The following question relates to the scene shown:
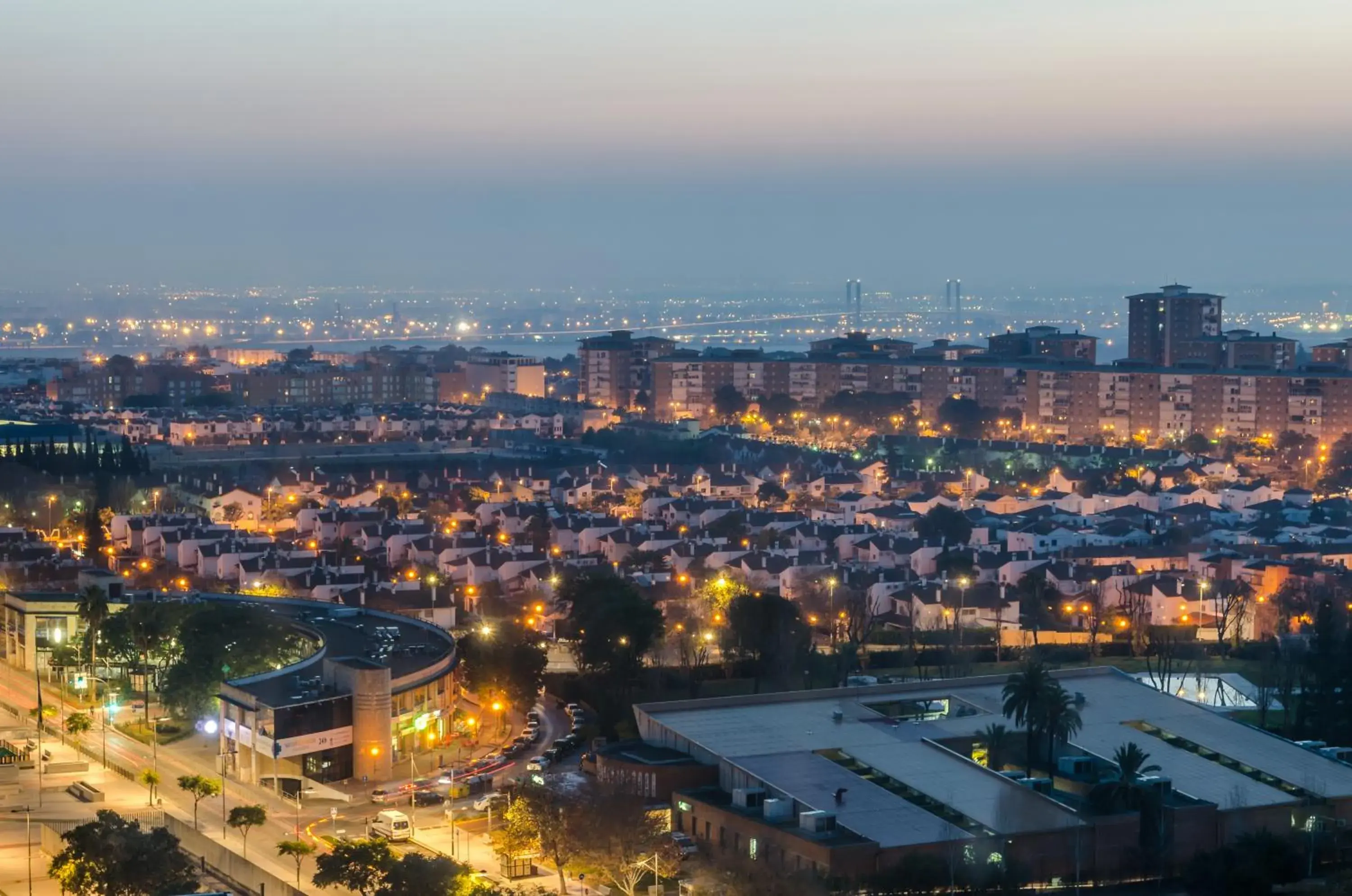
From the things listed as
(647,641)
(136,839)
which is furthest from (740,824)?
(647,641)

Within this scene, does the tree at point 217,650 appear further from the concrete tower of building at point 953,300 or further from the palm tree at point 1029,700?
the concrete tower of building at point 953,300

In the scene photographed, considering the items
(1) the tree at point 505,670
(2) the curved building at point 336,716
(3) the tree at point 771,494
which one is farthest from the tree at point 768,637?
(3) the tree at point 771,494

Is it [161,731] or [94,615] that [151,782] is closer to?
[161,731]

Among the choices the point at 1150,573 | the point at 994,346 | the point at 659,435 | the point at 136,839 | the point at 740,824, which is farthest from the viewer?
the point at 994,346

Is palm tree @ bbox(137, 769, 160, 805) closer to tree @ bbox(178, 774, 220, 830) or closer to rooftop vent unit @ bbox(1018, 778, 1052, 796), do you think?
tree @ bbox(178, 774, 220, 830)

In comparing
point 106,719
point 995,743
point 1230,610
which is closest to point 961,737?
point 995,743

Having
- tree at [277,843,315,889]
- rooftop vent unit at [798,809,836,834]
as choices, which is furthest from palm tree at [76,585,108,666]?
rooftop vent unit at [798,809,836,834]

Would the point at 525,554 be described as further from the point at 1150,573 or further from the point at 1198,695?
the point at 1198,695
